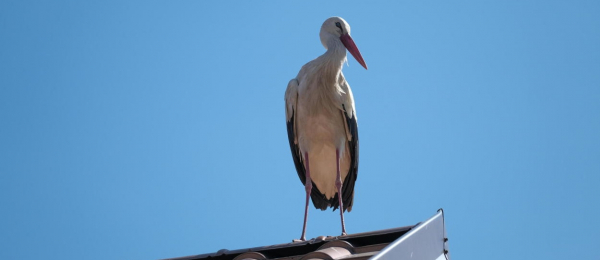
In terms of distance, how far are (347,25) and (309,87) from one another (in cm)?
89

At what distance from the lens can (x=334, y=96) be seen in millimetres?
6707

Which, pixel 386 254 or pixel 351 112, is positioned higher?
pixel 351 112

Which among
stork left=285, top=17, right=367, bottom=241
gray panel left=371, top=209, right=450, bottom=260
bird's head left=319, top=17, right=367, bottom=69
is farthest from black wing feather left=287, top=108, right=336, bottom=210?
gray panel left=371, top=209, right=450, bottom=260

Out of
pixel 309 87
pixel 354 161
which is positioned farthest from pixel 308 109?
pixel 354 161

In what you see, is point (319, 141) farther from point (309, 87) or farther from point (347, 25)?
point (347, 25)

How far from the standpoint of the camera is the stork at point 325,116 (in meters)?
6.71

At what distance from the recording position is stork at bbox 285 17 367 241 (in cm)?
671

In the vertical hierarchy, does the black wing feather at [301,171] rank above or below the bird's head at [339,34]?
below

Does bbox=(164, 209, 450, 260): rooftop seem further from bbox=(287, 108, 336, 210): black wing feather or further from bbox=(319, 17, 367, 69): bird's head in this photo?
bbox=(319, 17, 367, 69): bird's head

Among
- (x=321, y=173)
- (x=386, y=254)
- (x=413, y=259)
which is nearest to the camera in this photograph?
(x=386, y=254)

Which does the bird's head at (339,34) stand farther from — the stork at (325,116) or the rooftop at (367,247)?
the rooftop at (367,247)

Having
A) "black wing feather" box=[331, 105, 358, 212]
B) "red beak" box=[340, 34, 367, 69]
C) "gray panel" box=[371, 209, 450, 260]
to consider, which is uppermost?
"red beak" box=[340, 34, 367, 69]

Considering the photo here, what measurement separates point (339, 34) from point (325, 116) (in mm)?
941

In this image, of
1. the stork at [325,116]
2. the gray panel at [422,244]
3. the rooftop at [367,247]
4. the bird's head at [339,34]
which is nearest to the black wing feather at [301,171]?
the stork at [325,116]
